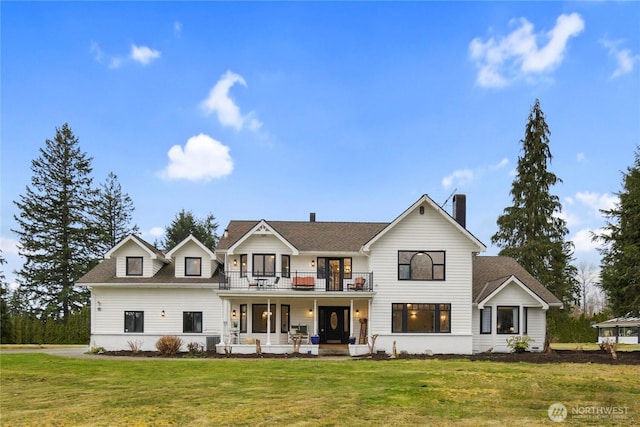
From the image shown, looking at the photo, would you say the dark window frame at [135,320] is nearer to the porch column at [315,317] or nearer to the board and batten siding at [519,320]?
the porch column at [315,317]

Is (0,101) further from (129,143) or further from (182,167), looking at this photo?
(182,167)

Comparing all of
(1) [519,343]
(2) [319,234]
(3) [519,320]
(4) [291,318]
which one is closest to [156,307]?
(4) [291,318]

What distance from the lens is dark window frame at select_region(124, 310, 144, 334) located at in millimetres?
27172

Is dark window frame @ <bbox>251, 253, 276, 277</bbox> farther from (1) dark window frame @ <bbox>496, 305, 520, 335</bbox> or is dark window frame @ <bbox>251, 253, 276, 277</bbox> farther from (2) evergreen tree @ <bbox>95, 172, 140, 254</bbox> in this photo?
(2) evergreen tree @ <bbox>95, 172, 140, 254</bbox>

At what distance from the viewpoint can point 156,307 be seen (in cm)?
2730

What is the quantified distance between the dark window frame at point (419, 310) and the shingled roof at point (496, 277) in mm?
1670

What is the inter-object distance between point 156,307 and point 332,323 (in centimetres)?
924

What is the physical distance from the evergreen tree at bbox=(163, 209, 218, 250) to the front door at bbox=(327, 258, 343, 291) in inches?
1020

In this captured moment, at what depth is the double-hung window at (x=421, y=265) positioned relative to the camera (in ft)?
82.7

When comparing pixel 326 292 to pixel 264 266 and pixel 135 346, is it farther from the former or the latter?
pixel 135 346

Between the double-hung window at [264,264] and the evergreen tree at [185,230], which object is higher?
the evergreen tree at [185,230]

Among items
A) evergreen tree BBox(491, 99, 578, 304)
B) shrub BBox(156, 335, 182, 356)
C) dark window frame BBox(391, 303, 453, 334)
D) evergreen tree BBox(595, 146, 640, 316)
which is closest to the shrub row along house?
dark window frame BBox(391, 303, 453, 334)

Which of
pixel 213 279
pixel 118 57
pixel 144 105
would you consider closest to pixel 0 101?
pixel 118 57

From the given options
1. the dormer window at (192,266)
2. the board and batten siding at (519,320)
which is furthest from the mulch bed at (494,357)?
the dormer window at (192,266)
